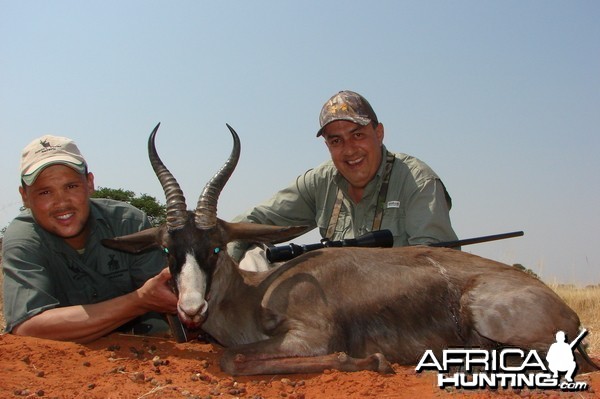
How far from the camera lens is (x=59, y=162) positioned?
6.46 metres

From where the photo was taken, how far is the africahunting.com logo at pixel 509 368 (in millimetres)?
4926

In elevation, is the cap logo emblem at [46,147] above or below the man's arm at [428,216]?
above

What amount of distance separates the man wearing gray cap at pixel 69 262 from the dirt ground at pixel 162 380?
A: 0.87ft

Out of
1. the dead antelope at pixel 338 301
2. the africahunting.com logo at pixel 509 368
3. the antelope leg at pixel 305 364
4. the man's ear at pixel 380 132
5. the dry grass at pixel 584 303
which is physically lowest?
the dry grass at pixel 584 303

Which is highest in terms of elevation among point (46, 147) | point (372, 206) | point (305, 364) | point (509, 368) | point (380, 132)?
point (380, 132)

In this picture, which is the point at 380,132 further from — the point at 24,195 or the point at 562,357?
the point at 24,195

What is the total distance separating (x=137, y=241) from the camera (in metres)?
6.47

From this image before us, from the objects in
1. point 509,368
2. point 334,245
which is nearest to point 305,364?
point 509,368

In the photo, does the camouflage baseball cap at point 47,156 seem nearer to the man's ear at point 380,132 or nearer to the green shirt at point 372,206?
the green shirt at point 372,206

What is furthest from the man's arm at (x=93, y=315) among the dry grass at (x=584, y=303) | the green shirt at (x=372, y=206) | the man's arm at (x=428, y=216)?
the dry grass at (x=584, y=303)

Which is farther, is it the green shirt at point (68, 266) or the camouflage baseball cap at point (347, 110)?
the camouflage baseball cap at point (347, 110)

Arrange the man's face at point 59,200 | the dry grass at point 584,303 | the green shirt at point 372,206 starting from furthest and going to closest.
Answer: the dry grass at point 584,303 < the green shirt at point 372,206 < the man's face at point 59,200

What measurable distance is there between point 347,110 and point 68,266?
3.72 meters

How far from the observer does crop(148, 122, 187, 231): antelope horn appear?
5.91 metres
